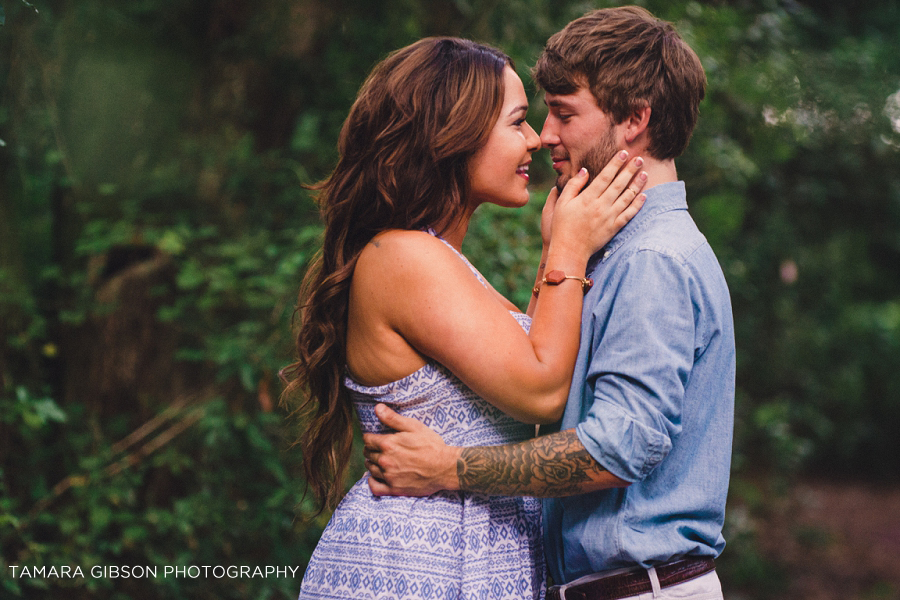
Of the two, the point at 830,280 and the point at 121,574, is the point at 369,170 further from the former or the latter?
the point at 830,280

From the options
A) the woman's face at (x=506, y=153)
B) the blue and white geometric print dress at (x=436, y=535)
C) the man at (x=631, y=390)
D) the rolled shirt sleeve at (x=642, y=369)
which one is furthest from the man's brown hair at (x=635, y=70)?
the blue and white geometric print dress at (x=436, y=535)

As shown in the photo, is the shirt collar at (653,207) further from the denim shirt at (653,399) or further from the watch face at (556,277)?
the watch face at (556,277)

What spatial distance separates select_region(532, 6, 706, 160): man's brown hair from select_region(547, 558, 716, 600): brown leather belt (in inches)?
39.0

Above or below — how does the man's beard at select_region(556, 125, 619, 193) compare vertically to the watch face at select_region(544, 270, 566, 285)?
above

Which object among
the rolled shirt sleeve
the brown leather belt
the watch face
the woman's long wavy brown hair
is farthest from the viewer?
the woman's long wavy brown hair

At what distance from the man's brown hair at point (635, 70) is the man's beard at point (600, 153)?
0.15 ft

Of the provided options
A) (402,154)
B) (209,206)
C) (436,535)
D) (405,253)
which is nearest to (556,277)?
(405,253)

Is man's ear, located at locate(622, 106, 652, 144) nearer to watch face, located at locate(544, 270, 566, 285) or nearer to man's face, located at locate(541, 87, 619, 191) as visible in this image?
man's face, located at locate(541, 87, 619, 191)

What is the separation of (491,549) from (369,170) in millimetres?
1003

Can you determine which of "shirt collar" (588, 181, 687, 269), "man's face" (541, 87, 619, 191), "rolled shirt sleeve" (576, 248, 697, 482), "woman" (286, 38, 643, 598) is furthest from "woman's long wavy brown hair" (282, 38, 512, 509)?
"rolled shirt sleeve" (576, 248, 697, 482)

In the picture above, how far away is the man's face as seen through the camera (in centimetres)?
188

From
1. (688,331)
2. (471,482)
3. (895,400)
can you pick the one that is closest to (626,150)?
(688,331)

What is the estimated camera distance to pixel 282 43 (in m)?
4.48

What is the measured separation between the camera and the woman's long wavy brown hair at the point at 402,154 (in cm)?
190
